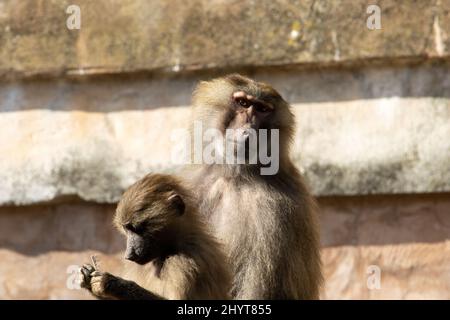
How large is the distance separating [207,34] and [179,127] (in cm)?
69

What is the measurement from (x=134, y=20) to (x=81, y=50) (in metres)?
0.44

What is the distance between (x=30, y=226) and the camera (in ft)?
27.1

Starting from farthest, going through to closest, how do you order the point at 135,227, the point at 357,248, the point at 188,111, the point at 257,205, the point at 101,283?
the point at 188,111 → the point at 357,248 → the point at 257,205 → the point at 135,227 → the point at 101,283

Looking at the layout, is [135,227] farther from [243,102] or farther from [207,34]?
[207,34]

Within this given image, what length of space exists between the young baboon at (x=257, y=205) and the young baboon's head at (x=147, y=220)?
0.74m

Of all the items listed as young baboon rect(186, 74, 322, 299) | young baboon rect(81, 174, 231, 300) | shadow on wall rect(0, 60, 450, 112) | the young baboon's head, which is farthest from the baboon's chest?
shadow on wall rect(0, 60, 450, 112)

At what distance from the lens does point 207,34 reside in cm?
806

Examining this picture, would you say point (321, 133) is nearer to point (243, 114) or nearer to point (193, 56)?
point (193, 56)

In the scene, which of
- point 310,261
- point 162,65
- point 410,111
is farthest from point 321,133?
point 310,261

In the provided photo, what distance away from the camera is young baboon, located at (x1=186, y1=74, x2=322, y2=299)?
6.11m

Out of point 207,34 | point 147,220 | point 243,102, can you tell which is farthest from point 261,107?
point 207,34

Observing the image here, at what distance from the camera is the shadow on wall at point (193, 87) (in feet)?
26.0

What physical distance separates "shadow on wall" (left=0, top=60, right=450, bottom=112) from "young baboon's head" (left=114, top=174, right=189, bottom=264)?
2.67 metres

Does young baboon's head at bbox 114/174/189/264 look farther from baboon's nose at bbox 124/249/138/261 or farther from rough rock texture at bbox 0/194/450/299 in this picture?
→ rough rock texture at bbox 0/194/450/299
